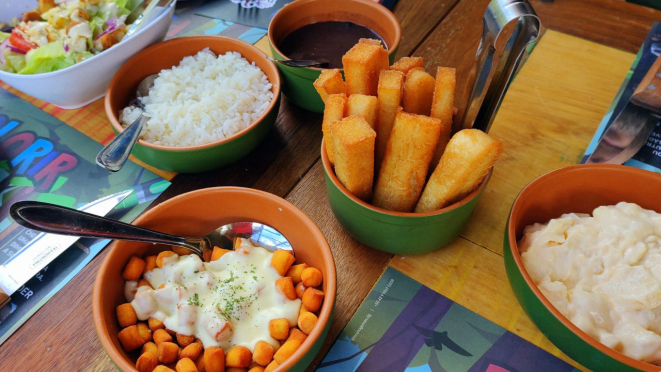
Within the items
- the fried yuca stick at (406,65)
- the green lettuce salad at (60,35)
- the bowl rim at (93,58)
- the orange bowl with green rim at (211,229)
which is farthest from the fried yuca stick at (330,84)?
the green lettuce salad at (60,35)

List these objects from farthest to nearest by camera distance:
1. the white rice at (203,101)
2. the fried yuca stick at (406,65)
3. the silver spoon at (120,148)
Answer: the white rice at (203,101) → the silver spoon at (120,148) → the fried yuca stick at (406,65)

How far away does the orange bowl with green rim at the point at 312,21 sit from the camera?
1.17 meters

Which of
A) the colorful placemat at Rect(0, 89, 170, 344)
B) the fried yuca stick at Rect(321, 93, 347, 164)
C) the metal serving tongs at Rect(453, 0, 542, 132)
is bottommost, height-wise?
the colorful placemat at Rect(0, 89, 170, 344)

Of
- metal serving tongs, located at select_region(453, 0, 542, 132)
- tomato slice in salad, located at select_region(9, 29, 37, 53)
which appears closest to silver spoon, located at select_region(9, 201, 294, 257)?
metal serving tongs, located at select_region(453, 0, 542, 132)

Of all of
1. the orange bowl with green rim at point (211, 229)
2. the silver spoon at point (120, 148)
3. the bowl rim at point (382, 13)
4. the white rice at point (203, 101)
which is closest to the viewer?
the orange bowl with green rim at point (211, 229)

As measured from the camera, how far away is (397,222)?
813 mm

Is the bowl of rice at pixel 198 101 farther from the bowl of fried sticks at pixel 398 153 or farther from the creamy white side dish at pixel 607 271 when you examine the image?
the creamy white side dish at pixel 607 271

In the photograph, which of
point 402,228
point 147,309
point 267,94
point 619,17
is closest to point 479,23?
point 619,17

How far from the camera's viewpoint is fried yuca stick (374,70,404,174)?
30.2 inches

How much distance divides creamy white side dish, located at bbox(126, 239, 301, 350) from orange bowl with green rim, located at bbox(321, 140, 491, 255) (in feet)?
0.58

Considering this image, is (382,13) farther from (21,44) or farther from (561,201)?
(21,44)

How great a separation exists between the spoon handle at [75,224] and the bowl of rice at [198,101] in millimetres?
236

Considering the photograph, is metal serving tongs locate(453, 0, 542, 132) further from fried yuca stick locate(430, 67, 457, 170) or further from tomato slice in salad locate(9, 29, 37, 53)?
tomato slice in salad locate(9, 29, 37, 53)

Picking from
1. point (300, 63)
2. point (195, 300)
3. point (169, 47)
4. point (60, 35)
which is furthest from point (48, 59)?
point (195, 300)
